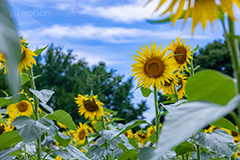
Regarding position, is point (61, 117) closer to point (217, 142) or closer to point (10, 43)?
point (217, 142)

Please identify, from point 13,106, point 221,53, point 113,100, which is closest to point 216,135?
point 13,106

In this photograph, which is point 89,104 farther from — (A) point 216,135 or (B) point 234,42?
(B) point 234,42

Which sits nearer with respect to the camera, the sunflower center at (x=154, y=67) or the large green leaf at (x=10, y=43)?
the large green leaf at (x=10, y=43)

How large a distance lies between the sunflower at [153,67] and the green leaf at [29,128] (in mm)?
469

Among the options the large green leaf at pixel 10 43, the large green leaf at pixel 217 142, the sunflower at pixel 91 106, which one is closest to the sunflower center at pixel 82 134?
the sunflower at pixel 91 106

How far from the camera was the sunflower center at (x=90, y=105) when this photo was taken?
1903 mm

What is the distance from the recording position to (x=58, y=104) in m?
10.1

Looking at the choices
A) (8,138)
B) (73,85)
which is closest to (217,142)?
(8,138)

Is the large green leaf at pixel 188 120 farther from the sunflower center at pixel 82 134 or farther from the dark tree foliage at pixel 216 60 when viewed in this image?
the dark tree foliage at pixel 216 60

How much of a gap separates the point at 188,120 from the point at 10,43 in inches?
8.7

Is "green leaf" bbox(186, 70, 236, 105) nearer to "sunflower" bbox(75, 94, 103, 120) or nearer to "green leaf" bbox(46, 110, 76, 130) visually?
"green leaf" bbox(46, 110, 76, 130)

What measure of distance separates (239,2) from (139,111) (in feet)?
31.9

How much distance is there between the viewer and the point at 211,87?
1.40 feet

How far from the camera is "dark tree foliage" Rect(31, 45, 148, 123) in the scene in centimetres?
953
